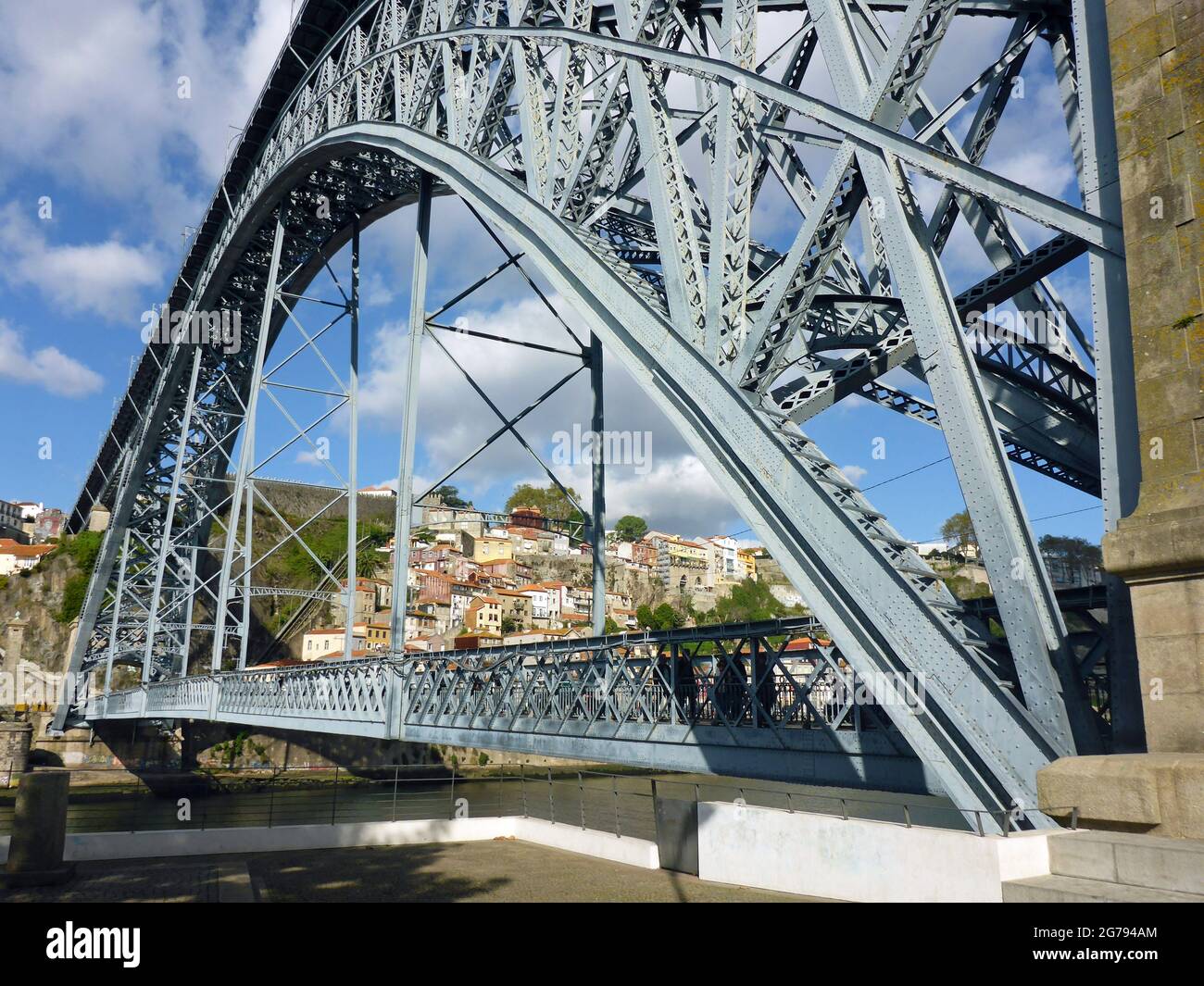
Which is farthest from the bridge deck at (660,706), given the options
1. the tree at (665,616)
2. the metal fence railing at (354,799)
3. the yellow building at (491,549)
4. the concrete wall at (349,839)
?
the yellow building at (491,549)

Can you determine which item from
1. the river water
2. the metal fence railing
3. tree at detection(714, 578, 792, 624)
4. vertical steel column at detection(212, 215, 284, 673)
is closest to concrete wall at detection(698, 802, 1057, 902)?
the river water

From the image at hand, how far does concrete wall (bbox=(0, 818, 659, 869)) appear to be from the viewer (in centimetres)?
1056

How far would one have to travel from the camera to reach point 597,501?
1433 cm

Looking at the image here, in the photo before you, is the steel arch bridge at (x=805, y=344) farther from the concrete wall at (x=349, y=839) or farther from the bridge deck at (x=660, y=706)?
the concrete wall at (x=349, y=839)

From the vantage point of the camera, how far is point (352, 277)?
907 inches

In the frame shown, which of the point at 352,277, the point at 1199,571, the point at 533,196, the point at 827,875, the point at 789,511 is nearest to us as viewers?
the point at 1199,571

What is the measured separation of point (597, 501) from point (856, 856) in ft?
25.7

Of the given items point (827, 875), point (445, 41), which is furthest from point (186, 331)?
point (827, 875)

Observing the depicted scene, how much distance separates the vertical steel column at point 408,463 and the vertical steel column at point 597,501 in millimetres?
2788

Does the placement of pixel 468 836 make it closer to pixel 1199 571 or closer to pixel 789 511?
pixel 789 511

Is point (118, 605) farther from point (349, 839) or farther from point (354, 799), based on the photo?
point (349, 839)

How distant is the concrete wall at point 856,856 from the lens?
5.11 metres

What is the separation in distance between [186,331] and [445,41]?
22.8 meters
